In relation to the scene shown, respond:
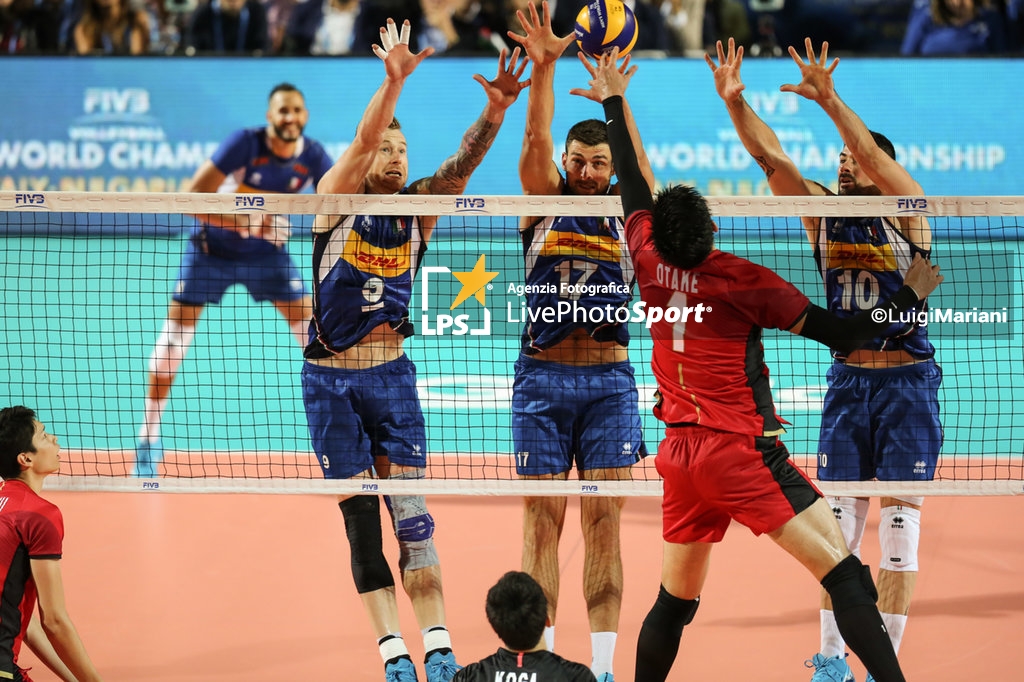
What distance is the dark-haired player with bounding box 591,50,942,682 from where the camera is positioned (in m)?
4.74

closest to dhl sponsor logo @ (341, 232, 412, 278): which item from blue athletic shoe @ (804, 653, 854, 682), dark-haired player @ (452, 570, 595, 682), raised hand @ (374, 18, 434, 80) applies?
raised hand @ (374, 18, 434, 80)

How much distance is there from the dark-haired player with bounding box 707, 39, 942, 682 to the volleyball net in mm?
241

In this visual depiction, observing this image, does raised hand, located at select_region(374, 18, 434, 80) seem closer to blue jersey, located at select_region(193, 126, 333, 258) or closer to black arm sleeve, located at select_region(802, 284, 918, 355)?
black arm sleeve, located at select_region(802, 284, 918, 355)

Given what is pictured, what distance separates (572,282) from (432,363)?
6.76 meters

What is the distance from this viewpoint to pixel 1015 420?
10281mm

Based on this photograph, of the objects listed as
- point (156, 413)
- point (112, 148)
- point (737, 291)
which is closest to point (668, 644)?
point (737, 291)

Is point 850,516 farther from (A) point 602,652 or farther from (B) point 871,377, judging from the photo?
(A) point 602,652

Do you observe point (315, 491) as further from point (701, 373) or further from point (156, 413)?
point (156, 413)

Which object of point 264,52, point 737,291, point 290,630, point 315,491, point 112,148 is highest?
point 264,52

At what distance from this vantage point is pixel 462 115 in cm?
1745

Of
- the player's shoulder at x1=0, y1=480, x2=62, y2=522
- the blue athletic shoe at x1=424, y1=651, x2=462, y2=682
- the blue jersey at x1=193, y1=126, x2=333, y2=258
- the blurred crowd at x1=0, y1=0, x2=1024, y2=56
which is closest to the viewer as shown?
the player's shoulder at x1=0, y1=480, x2=62, y2=522

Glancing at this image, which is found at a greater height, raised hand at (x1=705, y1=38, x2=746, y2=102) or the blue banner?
the blue banner

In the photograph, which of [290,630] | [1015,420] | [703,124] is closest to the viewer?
[290,630]

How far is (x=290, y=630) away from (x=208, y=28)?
1361cm
